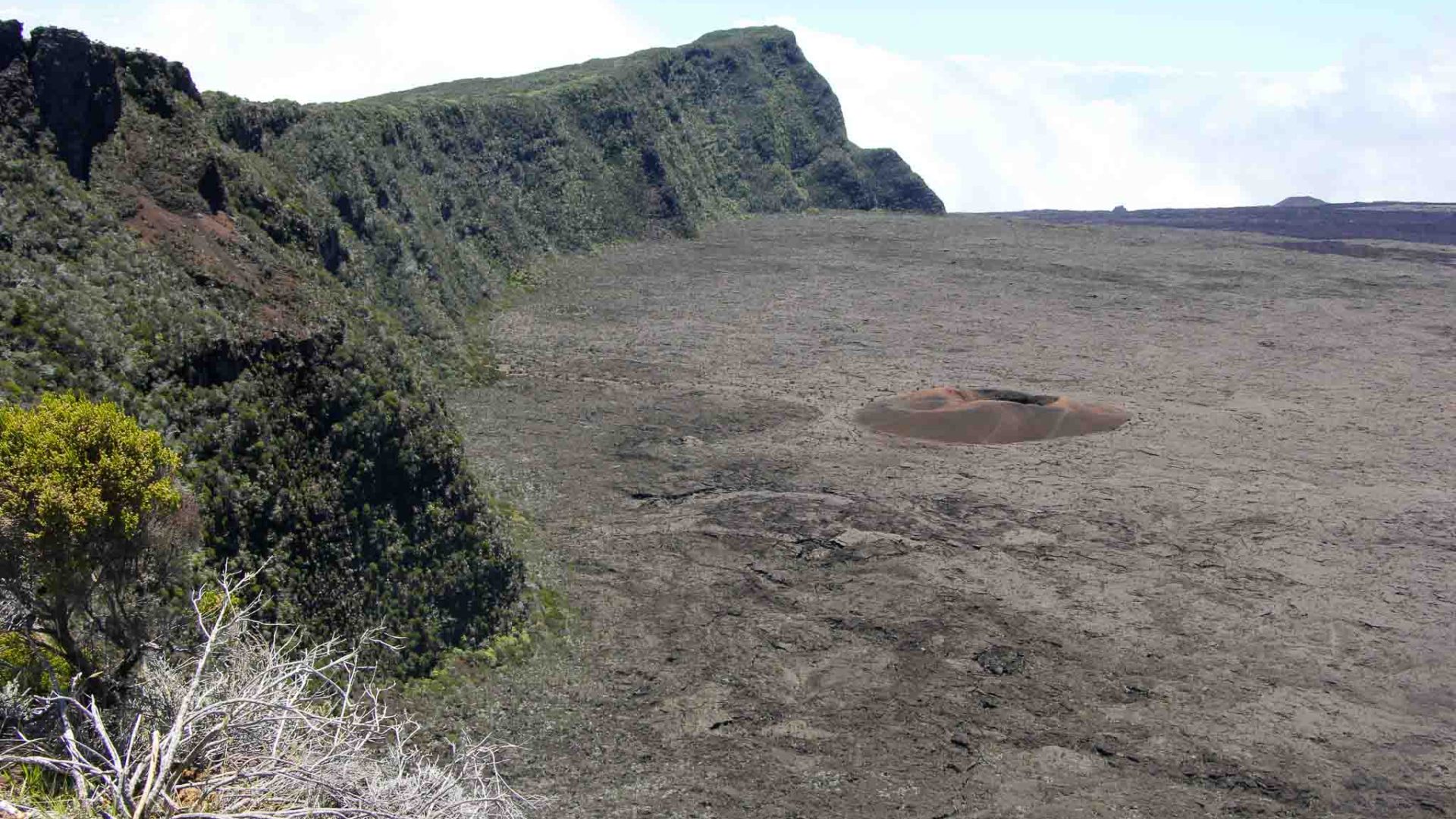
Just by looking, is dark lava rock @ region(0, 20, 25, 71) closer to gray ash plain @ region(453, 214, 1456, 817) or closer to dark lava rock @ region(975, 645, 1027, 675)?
gray ash plain @ region(453, 214, 1456, 817)

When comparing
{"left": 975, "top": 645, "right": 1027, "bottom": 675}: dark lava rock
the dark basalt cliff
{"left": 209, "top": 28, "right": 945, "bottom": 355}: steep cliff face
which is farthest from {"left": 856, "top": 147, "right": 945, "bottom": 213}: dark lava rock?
{"left": 975, "top": 645, "right": 1027, "bottom": 675}: dark lava rock

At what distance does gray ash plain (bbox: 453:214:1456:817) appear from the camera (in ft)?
42.7

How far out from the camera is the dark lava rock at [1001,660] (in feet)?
50.1

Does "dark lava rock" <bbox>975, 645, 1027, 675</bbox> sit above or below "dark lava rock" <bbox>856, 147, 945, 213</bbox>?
below

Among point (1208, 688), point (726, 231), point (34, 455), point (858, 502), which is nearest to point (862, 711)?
point (1208, 688)

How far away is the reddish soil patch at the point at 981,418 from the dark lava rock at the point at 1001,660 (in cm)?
966

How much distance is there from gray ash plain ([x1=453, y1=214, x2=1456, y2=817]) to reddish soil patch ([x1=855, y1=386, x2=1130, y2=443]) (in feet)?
2.08

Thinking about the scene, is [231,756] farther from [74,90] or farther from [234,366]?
[74,90]

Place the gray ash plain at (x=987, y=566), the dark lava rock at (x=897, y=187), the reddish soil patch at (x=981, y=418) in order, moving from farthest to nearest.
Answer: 1. the dark lava rock at (x=897, y=187)
2. the reddish soil patch at (x=981, y=418)
3. the gray ash plain at (x=987, y=566)

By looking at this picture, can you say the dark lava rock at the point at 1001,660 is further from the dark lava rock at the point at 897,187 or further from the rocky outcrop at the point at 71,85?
the dark lava rock at the point at 897,187

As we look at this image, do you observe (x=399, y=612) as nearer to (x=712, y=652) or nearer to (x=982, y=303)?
(x=712, y=652)

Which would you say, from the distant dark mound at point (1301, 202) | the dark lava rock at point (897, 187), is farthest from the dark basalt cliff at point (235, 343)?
the distant dark mound at point (1301, 202)

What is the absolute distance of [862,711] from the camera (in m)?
14.2

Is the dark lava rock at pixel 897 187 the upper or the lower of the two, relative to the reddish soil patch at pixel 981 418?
upper
